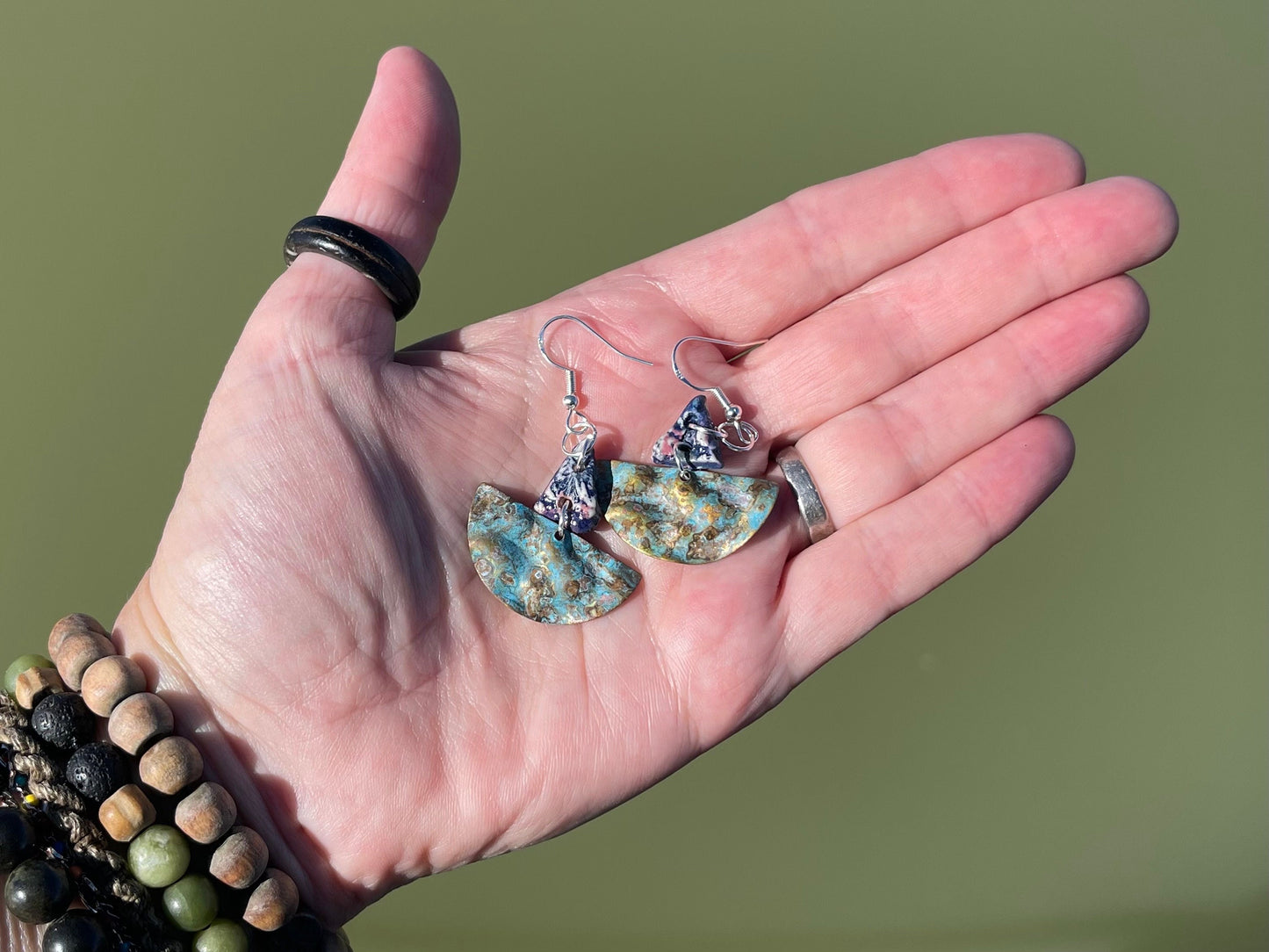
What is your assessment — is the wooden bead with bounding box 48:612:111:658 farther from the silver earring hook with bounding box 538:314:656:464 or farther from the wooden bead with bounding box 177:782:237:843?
the silver earring hook with bounding box 538:314:656:464

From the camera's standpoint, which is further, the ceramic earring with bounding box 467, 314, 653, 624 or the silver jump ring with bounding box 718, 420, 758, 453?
the silver jump ring with bounding box 718, 420, 758, 453

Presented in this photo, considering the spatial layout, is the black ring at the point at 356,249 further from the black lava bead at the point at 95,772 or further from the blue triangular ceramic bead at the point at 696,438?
the black lava bead at the point at 95,772

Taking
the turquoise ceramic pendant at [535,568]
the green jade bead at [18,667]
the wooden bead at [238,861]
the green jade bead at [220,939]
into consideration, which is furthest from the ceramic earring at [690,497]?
the green jade bead at [18,667]

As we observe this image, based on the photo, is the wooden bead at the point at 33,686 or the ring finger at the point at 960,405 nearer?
the wooden bead at the point at 33,686

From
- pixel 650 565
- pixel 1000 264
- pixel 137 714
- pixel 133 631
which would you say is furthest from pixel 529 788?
pixel 1000 264

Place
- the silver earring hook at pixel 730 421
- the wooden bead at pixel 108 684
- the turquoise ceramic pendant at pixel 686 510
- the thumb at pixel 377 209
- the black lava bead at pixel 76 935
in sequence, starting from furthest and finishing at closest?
the silver earring hook at pixel 730 421 < the turquoise ceramic pendant at pixel 686 510 < the thumb at pixel 377 209 < the wooden bead at pixel 108 684 < the black lava bead at pixel 76 935

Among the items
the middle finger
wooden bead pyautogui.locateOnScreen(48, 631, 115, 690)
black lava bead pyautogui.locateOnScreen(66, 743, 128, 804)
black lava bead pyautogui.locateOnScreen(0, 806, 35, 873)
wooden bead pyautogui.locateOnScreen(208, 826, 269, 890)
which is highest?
the middle finger

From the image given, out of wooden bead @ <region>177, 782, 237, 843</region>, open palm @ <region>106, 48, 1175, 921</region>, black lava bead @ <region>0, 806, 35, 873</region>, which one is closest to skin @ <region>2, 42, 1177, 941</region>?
open palm @ <region>106, 48, 1175, 921</region>
